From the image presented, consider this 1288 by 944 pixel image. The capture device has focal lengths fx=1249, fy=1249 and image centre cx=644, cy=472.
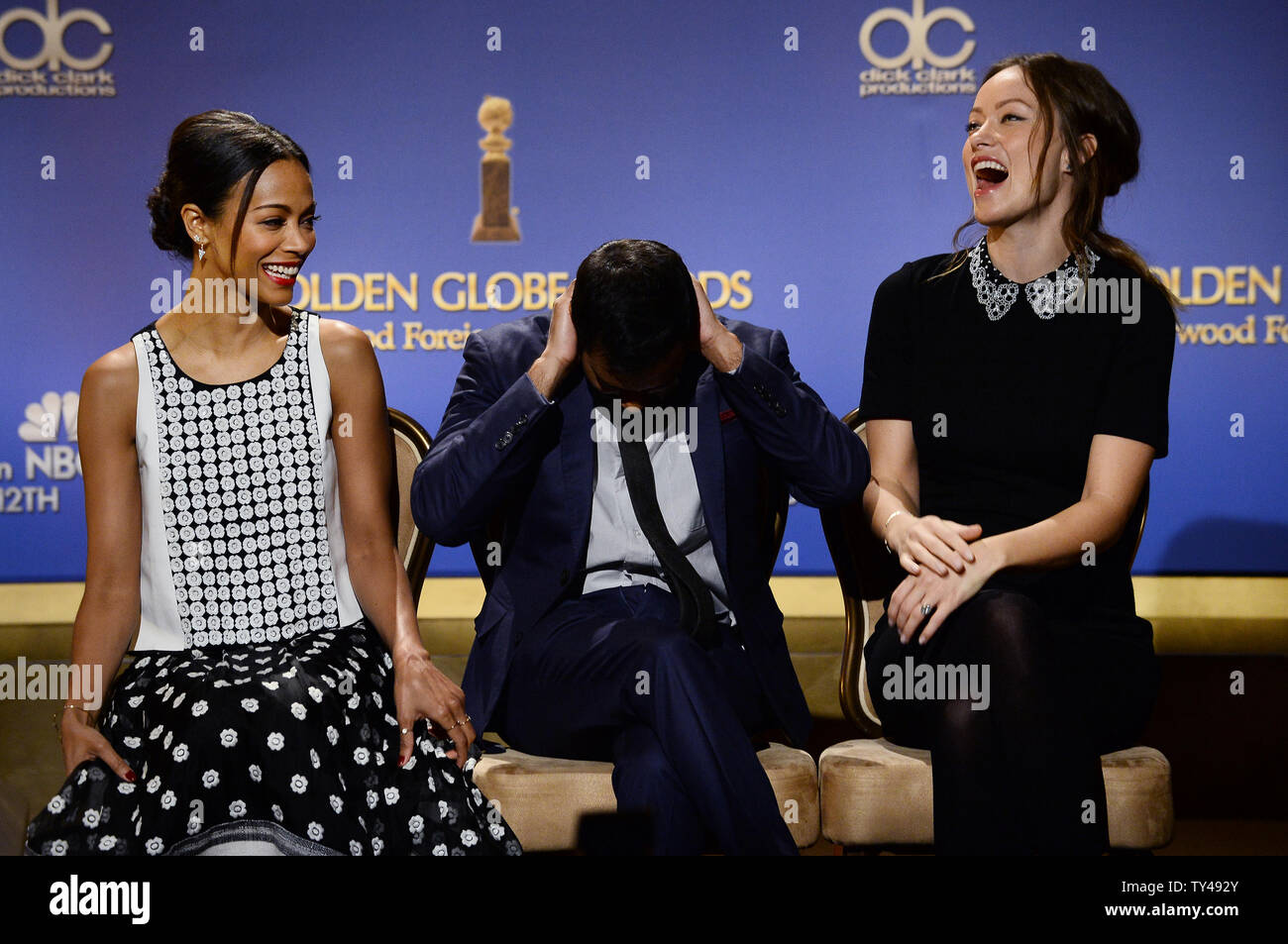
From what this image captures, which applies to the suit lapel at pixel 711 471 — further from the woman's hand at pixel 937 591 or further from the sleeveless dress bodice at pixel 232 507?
the sleeveless dress bodice at pixel 232 507

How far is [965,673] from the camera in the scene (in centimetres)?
201

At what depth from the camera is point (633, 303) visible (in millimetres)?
2021

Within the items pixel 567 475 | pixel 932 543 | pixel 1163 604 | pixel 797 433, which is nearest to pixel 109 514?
pixel 567 475

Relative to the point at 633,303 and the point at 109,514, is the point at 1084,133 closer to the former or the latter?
the point at 633,303

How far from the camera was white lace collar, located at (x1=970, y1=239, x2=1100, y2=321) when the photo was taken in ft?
7.79

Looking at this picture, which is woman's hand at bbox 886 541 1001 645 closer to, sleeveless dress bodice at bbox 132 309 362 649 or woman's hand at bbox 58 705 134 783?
sleeveless dress bodice at bbox 132 309 362 649

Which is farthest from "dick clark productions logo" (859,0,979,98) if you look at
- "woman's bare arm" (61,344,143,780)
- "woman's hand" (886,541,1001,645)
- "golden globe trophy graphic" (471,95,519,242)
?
"woman's bare arm" (61,344,143,780)

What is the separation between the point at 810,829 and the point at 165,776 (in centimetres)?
104

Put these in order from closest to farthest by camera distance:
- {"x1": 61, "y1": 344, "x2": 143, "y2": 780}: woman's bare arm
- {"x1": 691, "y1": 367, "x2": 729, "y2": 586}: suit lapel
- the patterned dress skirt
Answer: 1. the patterned dress skirt
2. {"x1": 61, "y1": 344, "x2": 143, "y2": 780}: woman's bare arm
3. {"x1": 691, "y1": 367, "x2": 729, "y2": 586}: suit lapel

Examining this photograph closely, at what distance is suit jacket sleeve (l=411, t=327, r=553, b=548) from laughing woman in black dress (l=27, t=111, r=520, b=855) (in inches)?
3.3

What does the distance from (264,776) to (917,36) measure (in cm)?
266

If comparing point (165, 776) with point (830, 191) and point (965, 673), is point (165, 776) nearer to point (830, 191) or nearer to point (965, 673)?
point (965, 673)

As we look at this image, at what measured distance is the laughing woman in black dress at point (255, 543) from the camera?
191 cm
